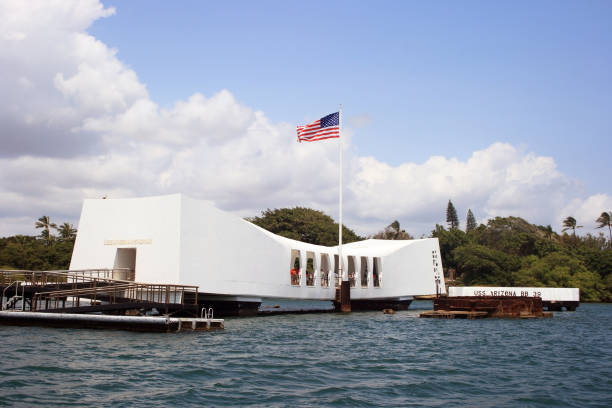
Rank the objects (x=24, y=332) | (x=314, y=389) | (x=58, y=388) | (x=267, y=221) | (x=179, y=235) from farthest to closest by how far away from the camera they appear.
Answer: (x=267, y=221), (x=179, y=235), (x=24, y=332), (x=314, y=389), (x=58, y=388)

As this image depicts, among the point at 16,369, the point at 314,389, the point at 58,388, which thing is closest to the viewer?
the point at 58,388

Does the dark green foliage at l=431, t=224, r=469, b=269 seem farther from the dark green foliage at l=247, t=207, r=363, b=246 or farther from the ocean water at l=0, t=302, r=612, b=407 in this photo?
the ocean water at l=0, t=302, r=612, b=407

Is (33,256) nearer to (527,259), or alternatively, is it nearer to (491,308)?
(491,308)

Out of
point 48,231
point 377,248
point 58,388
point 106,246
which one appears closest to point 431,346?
point 58,388

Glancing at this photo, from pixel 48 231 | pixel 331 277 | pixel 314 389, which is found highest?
pixel 48 231

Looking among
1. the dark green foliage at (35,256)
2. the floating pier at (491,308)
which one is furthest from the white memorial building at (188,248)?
the dark green foliage at (35,256)

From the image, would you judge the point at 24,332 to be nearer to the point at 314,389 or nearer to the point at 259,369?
the point at 259,369

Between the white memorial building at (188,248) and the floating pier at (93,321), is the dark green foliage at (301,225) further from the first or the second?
the floating pier at (93,321)

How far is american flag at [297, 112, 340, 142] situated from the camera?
34250mm

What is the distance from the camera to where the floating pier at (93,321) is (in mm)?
20641

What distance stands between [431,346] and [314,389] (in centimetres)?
868

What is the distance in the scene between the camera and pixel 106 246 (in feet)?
93.8

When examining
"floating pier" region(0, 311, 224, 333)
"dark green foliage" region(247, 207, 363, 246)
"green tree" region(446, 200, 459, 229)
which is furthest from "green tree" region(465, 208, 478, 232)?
"floating pier" region(0, 311, 224, 333)

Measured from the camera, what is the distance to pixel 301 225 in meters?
76.4
